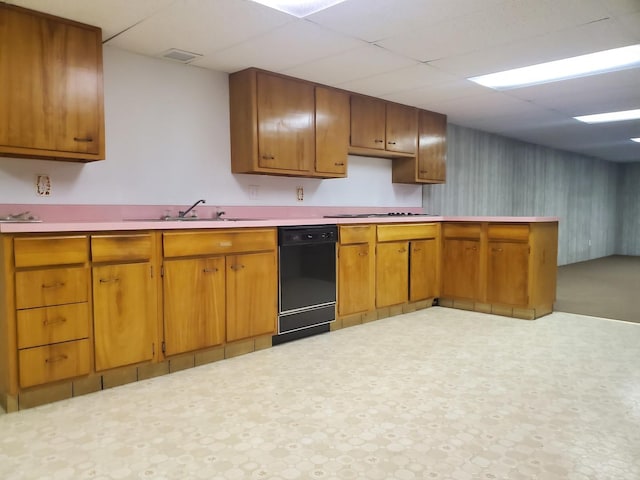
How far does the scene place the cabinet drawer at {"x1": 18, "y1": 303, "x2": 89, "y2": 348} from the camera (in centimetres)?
235

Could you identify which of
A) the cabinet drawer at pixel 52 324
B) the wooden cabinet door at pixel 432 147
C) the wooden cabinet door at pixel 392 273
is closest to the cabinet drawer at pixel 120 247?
the cabinet drawer at pixel 52 324

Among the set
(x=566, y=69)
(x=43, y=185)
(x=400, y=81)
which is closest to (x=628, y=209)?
(x=566, y=69)

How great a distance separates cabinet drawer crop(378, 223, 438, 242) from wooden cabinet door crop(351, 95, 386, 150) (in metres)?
0.88

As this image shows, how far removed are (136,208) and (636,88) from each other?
4.57m

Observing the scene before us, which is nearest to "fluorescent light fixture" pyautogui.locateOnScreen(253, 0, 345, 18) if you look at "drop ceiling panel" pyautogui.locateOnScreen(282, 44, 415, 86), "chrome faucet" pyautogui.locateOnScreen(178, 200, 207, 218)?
"drop ceiling panel" pyautogui.locateOnScreen(282, 44, 415, 86)

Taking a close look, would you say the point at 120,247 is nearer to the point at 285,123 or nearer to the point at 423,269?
the point at 285,123

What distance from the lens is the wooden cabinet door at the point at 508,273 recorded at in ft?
14.3

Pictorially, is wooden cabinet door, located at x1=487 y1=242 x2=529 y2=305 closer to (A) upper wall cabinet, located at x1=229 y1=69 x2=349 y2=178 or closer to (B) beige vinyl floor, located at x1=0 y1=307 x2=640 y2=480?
(B) beige vinyl floor, located at x1=0 y1=307 x2=640 y2=480

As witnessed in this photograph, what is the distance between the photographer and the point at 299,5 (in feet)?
8.55

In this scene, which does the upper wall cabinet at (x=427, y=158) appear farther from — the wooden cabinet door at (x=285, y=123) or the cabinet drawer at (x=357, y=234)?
the wooden cabinet door at (x=285, y=123)

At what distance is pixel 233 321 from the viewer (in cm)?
321

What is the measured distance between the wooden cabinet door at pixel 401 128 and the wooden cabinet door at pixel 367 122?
98 mm

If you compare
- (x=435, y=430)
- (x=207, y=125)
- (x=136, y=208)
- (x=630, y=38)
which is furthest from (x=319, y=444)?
(x=630, y=38)

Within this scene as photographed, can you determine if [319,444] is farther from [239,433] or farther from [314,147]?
[314,147]
